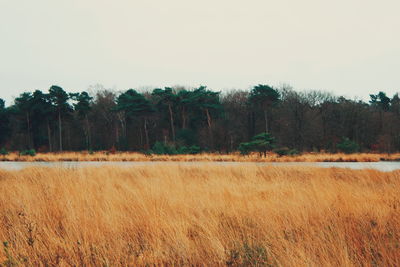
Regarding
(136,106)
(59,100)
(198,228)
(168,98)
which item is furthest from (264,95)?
(198,228)

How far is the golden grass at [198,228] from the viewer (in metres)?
3.11

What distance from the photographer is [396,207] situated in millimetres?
4938

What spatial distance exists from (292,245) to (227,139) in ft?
97.4

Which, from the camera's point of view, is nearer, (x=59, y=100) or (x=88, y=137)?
(x=59, y=100)

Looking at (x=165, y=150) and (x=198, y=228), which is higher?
(x=165, y=150)

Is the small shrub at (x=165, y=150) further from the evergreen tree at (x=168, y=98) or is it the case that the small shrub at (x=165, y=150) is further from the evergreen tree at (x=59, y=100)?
the evergreen tree at (x=59, y=100)

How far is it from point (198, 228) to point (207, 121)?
3853 centimetres

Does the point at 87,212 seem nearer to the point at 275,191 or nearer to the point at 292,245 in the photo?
the point at 292,245

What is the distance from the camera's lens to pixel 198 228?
416 cm

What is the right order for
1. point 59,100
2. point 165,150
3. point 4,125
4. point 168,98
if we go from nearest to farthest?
point 165,150 → point 168,98 → point 59,100 → point 4,125

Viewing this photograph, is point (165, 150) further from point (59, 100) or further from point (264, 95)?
point (59, 100)

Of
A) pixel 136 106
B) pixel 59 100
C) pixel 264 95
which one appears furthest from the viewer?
pixel 59 100

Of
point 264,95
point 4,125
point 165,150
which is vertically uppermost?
point 264,95

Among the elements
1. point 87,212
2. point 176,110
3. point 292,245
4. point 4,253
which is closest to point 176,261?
point 292,245
